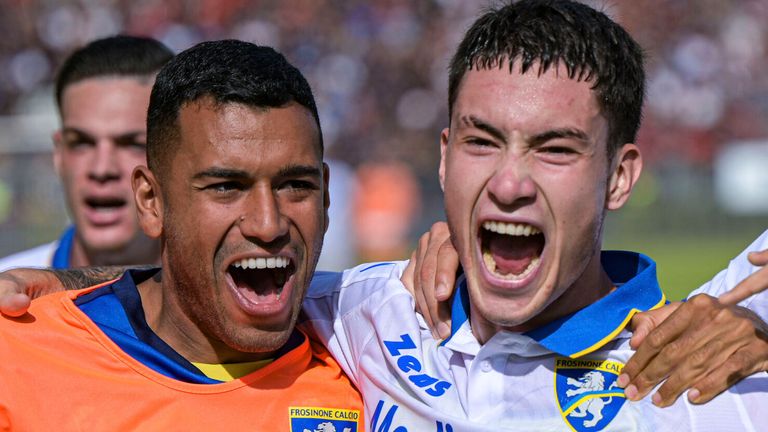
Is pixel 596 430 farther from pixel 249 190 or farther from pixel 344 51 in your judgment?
pixel 344 51

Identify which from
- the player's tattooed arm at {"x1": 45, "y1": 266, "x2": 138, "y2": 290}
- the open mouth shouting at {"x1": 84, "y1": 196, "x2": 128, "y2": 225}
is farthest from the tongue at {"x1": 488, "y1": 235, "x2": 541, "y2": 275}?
the open mouth shouting at {"x1": 84, "y1": 196, "x2": 128, "y2": 225}

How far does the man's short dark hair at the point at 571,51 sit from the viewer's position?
282 centimetres

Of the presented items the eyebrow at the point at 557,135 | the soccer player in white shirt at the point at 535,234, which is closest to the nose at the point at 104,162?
the soccer player in white shirt at the point at 535,234

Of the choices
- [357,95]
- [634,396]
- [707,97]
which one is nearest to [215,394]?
[634,396]

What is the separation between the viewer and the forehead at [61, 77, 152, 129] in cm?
450

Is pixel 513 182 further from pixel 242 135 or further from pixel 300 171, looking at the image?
pixel 242 135

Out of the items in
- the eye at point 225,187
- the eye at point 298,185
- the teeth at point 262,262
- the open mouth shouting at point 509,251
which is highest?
the eye at point 298,185

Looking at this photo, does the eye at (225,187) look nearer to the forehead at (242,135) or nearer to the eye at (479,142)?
the forehead at (242,135)

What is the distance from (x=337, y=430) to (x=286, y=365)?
0.83 ft

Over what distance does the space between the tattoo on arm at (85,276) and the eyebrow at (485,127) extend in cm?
125

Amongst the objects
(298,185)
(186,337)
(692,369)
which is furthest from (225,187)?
(692,369)

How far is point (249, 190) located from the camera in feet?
9.43

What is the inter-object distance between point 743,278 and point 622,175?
0.45 metres

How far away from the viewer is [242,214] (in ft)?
9.39
